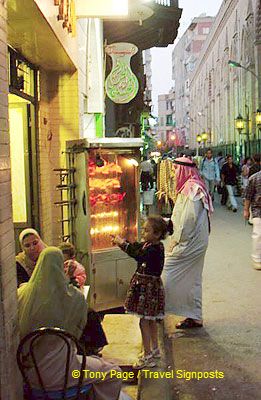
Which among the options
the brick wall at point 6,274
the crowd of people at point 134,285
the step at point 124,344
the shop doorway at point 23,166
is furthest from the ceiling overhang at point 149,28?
the brick wall at point 6,274

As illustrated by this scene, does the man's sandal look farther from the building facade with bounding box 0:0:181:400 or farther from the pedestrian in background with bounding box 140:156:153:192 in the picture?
the pedestrian in background with bounding box 140:156:153:192

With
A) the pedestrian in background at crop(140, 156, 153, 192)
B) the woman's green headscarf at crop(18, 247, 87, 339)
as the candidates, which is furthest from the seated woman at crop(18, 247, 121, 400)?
the pedestrian in background at crop(140, 156, 153, 192)

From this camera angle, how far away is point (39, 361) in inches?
135

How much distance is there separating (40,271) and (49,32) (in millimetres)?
3329

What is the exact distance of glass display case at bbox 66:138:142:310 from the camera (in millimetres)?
6473

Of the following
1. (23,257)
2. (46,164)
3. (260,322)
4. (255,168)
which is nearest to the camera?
(23,257)

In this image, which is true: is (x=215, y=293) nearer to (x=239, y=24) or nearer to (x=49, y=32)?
(x=49, y=32)

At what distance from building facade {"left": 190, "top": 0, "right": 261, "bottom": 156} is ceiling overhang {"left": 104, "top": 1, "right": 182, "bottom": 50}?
47.8 feet

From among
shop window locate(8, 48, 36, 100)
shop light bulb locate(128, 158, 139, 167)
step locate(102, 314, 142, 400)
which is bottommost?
step locate(102, 314, 142, 400)

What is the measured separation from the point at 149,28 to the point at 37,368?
15182 mm

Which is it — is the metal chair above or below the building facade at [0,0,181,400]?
below

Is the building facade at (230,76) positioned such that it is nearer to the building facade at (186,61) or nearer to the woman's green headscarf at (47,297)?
the building facade at (186,61)

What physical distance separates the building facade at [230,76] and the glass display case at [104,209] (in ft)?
84.2

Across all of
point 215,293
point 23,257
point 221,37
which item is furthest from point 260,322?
point 221,37
